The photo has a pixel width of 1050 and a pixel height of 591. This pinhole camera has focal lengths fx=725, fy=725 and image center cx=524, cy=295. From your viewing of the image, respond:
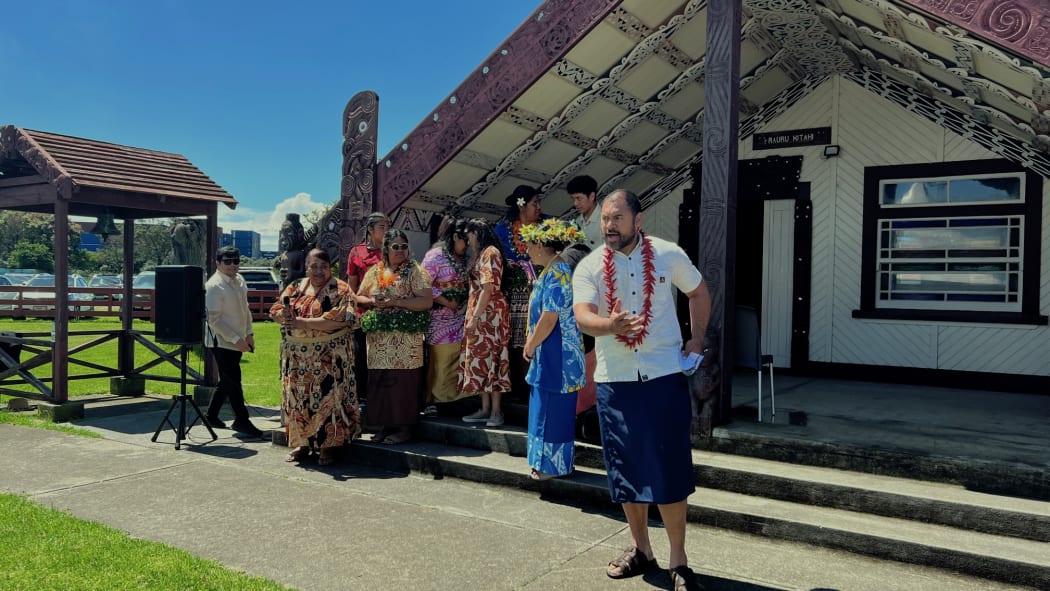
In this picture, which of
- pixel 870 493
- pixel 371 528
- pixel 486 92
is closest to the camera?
pixel 870 493

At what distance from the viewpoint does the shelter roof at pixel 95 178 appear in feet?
26.0

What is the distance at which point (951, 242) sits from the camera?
802 centimetres

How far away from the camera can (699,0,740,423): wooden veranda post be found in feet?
17.3

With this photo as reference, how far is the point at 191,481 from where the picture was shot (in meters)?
5.62

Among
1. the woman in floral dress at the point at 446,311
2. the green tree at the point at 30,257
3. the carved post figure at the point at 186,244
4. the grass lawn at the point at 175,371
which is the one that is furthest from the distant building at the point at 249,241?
the woman in floral dress at the point at 446,311

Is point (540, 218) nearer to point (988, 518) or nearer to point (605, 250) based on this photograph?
point (605, 250)

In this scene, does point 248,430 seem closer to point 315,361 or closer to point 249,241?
point 315,361

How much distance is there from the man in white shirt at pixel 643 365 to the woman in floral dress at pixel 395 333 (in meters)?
2.67

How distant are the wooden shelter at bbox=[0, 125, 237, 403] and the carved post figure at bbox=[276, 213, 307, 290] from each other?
2.03 metres

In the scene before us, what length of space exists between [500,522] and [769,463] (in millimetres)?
1902

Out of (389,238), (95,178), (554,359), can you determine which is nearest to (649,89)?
(389,238)

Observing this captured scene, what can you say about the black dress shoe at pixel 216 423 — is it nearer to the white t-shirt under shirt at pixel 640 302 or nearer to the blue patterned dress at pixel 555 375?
the blue patterned dress at pixel 555 375

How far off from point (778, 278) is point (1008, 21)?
498 cm

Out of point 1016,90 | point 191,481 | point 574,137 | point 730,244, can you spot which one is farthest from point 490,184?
point 1016,90
